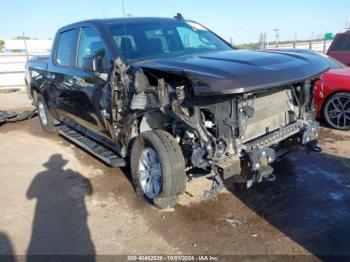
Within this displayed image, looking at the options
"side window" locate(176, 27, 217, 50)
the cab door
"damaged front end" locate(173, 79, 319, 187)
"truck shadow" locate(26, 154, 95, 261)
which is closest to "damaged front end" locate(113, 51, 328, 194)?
"damaged front end" locate(173, 79, 319, 187)

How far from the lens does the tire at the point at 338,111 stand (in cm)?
655

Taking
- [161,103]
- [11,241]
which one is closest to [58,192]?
[11,241]

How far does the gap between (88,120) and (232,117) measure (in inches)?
99.6

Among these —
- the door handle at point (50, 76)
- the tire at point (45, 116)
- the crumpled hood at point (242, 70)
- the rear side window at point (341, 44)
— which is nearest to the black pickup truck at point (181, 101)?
the crumpled hood at point (242, 70)

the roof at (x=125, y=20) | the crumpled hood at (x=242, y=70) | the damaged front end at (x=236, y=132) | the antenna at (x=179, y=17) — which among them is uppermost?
the antenna at (x=179, y=17)

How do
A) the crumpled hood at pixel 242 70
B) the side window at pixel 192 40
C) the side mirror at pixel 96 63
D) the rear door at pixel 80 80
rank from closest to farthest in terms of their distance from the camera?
1. the crumpled hood at pixel 242 70
2. the side mirror at pixel 96 63
3. the rear door at pixel 80 80
4. the side window at pixel 192 40

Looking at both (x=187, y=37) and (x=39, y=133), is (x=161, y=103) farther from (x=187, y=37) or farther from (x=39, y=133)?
(x=39, y=133)

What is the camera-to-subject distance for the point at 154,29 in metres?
4.79

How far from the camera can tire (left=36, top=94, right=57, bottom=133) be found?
7.28m

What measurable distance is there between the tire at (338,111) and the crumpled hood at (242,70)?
9.29 feet

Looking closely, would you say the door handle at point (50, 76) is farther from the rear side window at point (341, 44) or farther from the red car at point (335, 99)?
the rear side window at point (341, 44)

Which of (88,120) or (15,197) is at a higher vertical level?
(88,120)

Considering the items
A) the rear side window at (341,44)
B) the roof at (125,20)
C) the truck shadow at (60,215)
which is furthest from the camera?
the rear side window at (341,44)

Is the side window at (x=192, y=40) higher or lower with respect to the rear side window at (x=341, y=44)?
higher
